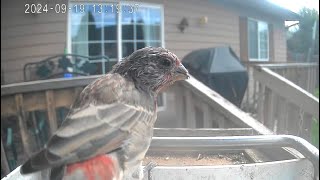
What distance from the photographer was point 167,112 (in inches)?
165

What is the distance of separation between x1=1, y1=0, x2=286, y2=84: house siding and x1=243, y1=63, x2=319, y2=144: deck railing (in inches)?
27.2

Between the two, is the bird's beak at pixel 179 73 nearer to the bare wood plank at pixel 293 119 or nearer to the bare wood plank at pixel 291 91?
the bare wood plank at pixel 293 119

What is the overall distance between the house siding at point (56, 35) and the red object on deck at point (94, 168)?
2772 mm

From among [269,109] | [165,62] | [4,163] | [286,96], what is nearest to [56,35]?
[4,163]

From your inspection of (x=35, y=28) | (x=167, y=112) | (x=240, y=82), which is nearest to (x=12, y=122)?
(x=35, y=28)

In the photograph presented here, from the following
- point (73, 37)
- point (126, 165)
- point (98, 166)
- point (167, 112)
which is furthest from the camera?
point (73, 37)

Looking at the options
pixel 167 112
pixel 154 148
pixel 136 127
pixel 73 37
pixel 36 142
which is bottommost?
pixel 36 142

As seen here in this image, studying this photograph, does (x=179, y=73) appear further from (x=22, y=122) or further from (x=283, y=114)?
(x=22, y=122)

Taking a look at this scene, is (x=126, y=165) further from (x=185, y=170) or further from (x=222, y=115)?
(x=222, y=115)

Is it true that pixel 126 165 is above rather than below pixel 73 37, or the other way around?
below

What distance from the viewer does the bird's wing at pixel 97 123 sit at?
1184mm

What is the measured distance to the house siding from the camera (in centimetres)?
446

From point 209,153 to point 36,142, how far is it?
282 centimetres

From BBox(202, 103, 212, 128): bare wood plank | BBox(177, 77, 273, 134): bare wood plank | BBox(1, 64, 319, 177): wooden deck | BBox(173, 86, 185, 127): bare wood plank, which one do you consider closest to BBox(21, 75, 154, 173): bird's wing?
BBox(1, 64, 319, 177): wooden deck
